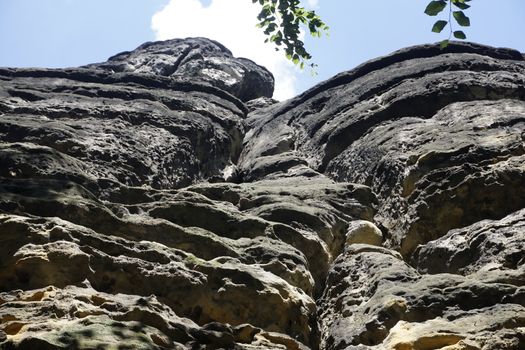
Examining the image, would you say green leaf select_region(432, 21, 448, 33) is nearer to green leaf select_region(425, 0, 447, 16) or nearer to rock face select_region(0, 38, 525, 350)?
green leaf select_region(425, 0, 447, 16)

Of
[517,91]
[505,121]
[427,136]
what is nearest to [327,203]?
[427,136]

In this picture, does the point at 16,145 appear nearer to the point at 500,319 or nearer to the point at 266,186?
the point at 266,186

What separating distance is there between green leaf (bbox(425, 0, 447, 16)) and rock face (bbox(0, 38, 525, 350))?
3.01 m

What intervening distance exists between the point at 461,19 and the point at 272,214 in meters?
4.25

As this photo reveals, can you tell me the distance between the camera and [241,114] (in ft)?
65.2

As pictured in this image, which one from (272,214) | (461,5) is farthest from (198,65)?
(461,5)

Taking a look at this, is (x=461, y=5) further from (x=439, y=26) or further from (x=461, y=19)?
(x=439, y=26)

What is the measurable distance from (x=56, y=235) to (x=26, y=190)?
1.43 m

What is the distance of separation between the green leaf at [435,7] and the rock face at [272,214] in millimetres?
3007

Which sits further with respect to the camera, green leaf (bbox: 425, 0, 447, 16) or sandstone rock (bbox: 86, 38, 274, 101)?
sandstone rock (bbox: 86, 38, 274, 101)

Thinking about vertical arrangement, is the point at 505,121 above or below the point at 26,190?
above

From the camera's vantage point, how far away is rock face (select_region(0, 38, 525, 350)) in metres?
6.16

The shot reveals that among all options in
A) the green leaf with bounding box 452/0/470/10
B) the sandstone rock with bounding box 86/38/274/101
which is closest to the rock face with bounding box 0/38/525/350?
the green leaf with bounding box 452/0/470/10

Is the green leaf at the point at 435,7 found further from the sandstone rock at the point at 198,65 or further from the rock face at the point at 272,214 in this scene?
the sandstone rock at the point at 198,65
